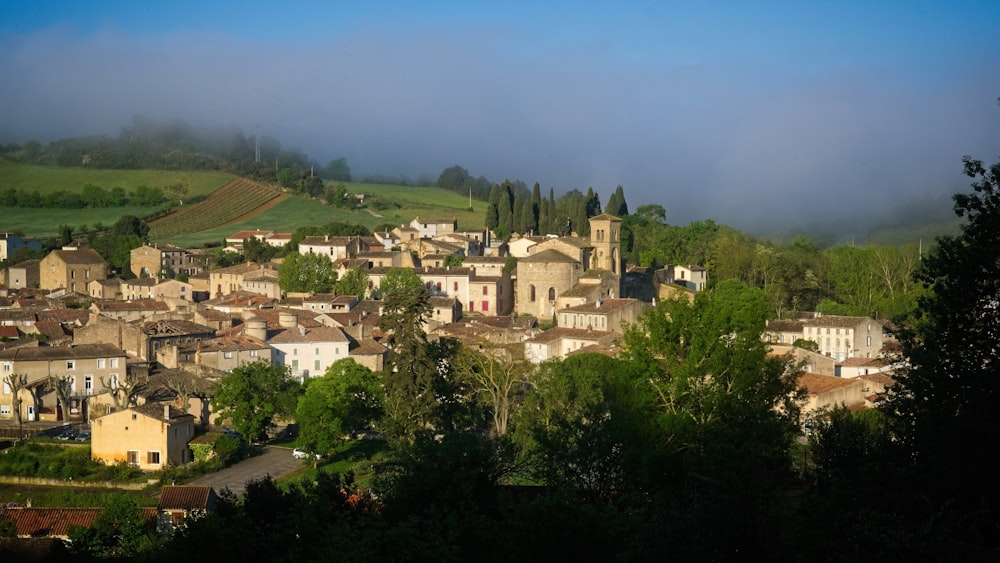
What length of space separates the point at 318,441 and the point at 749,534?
22541mm

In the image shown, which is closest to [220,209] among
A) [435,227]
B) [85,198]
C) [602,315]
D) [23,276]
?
[85,198]

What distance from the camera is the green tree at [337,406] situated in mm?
33222

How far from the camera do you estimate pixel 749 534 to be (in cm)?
1177

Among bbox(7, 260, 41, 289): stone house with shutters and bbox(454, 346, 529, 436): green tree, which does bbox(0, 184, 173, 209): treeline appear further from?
bbox(454, 346, 529, 436): green tree

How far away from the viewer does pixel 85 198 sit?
103000mm

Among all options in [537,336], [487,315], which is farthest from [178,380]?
[487,315]

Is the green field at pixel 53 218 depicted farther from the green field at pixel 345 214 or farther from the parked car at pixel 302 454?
the parked car at pixel 302 454

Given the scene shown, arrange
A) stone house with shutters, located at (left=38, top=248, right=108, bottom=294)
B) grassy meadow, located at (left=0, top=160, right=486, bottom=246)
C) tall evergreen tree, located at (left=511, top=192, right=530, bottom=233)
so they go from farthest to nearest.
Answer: grassy meadow, located at (left=0, top=160, right=486, bottom=246) → tall evergreen tree, located at (left=511, top=192, right=530, bottom=233) → stone house with shutters, located at (left=38, top=248, right=108, bottom=294)

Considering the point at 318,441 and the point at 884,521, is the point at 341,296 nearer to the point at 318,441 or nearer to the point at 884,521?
the point at 318,441

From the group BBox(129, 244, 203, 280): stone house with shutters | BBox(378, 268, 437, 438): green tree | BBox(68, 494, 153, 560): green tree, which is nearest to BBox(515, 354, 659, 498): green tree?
BBox(378, 268, 437, 438): green tree

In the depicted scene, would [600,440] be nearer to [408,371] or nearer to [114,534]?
[114,534]

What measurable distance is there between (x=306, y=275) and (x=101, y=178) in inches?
2289

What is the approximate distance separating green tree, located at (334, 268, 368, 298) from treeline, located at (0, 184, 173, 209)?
154 ft

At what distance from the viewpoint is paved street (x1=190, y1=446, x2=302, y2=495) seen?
1176 inches
